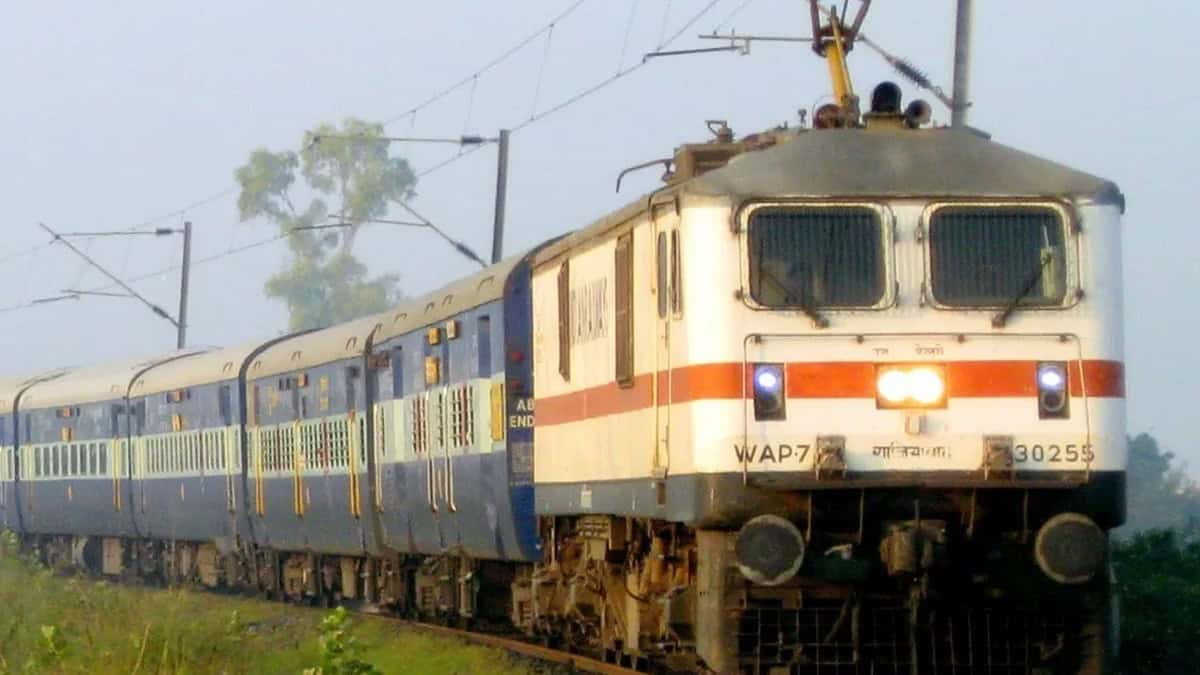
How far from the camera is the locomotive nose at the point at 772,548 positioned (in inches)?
462

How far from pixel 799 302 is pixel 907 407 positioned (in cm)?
78

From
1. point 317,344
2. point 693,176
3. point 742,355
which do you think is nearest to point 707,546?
point 742,355

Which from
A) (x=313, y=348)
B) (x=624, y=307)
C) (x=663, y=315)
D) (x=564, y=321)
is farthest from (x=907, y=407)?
(x=313, y=348)

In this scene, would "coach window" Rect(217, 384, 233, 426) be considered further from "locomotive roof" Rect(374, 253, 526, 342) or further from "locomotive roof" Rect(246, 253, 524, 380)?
"locomotive roof" Rect(374, 253, 526, 342)

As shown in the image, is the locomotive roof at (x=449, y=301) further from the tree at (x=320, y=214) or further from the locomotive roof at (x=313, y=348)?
the tree at (x=320, y=214)

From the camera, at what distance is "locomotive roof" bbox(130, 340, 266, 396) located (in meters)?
30.8

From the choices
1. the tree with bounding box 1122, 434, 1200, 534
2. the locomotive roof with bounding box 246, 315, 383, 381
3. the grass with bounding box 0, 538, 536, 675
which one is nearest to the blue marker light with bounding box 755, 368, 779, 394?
the grass with bounding box 0, 538, 536, 675

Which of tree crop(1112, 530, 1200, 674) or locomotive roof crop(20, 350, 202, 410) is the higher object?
locomotive roof crop(20, 350, 202, 410)

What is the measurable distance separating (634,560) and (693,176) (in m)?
2.93

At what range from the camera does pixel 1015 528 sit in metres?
12.1

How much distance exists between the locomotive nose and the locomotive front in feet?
0.04

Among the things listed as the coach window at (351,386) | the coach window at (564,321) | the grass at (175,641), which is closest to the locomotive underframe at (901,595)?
the grass at (175,641)

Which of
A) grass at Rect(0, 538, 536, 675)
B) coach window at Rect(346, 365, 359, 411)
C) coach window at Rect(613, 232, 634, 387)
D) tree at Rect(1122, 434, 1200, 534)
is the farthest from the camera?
tree at Rect(1122, 434, 1200, 534)

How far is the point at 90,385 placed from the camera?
38.2 meters
